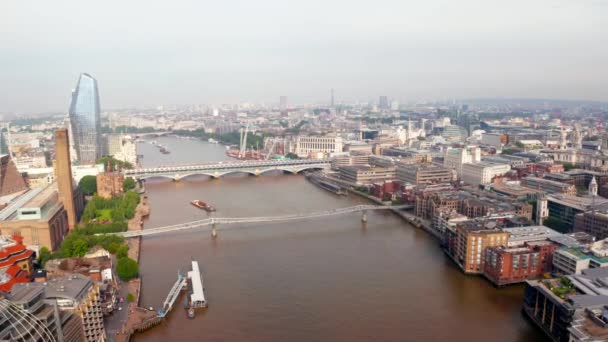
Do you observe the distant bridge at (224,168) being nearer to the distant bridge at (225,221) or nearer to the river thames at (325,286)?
the river thames at (325,286)

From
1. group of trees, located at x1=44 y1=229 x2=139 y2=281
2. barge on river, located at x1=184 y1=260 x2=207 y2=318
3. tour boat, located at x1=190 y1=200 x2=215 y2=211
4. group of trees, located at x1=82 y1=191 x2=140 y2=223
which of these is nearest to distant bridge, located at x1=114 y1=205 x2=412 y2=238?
group of trees, located at x1=44 y1=229 x2=139 y2=281

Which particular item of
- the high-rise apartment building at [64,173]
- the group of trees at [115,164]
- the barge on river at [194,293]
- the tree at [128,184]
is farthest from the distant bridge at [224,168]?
the barge on river at [194,293]

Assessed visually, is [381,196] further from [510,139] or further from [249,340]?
[510,139]

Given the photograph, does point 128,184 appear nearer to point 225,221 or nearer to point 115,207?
point 115,207

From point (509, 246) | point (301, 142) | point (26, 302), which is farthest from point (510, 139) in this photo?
point (26, 302)

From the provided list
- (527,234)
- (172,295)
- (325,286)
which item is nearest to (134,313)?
(172,295)

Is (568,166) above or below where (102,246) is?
below

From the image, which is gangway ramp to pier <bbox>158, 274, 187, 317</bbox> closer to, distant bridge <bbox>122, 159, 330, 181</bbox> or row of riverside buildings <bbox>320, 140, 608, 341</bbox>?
row of riverside buildings <bbox>320, 140, 608, 341</bbox>
